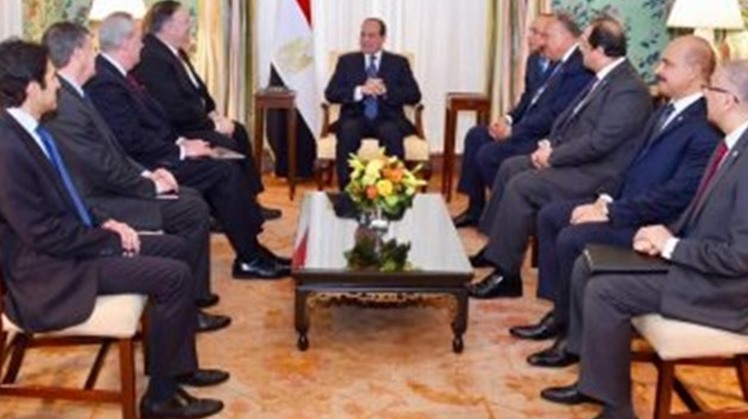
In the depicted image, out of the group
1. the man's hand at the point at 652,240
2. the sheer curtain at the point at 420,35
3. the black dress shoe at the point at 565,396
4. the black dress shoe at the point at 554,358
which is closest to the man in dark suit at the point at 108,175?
the black dress shoe at the point at 554,358

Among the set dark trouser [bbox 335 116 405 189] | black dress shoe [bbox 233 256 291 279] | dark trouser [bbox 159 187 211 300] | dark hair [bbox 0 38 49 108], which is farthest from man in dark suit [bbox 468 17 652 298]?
dark hair [bbox 0 38 49 108]

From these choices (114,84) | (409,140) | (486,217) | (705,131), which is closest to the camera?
(705,131)

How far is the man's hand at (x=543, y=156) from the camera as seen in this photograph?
18.3 feet

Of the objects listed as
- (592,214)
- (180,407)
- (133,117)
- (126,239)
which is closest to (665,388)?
(592,214)

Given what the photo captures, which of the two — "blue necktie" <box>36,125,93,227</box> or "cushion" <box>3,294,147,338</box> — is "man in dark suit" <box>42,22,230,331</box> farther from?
"cushion" <box>3,294,147,338</box>

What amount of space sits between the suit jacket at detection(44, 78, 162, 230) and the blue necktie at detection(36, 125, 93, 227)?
1.37ft

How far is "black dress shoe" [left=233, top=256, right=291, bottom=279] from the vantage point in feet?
18.4

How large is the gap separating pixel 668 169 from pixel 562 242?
56cm

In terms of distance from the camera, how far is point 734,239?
338 cm

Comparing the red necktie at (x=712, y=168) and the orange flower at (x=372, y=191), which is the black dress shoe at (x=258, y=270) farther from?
the red necktie at (x=712, y=168)

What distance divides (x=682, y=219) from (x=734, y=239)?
49 centimetres

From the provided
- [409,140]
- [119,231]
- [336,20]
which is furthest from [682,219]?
[336,20]

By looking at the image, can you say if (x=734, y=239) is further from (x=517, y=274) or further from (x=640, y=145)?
(x=517, y=274)

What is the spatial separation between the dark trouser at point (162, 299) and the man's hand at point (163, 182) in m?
1.14
